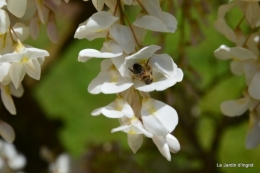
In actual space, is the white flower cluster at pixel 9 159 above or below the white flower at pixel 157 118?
below

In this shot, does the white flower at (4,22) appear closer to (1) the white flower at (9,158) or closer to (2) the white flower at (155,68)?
(2) the white flower at (155,68)

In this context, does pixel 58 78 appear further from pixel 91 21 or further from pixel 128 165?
pixel 91 21

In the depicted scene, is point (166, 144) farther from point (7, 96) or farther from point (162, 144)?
point (7, 96)

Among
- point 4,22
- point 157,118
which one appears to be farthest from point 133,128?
point 4,22

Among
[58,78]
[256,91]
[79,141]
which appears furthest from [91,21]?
[58,78]

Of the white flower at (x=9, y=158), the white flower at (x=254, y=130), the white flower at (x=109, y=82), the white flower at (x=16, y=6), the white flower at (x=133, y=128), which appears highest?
the white flower at (x=16, y=6)

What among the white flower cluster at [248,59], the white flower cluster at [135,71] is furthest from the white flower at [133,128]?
the white flower cluster at [248,59]
